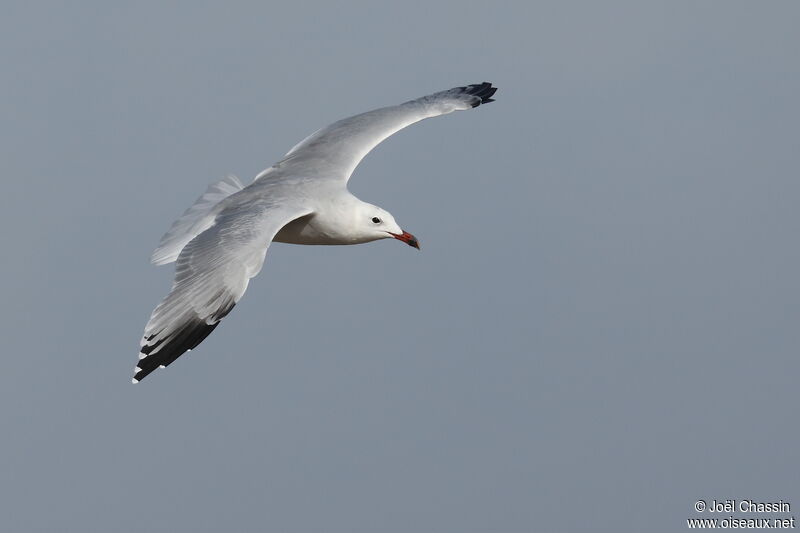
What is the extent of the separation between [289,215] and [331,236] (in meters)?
0.86

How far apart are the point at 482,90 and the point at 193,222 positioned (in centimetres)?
482

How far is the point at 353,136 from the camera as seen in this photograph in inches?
532

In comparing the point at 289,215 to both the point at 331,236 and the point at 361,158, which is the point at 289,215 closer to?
Result: the point at 331,236

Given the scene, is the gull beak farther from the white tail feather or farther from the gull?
the white tail feather

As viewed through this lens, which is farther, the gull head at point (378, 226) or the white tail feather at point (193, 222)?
the gull head at point (378, 226)

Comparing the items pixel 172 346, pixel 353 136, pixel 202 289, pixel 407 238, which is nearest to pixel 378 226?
pixel 407 238

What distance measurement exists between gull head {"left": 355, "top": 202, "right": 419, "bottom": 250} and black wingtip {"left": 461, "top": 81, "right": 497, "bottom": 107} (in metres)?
3.73

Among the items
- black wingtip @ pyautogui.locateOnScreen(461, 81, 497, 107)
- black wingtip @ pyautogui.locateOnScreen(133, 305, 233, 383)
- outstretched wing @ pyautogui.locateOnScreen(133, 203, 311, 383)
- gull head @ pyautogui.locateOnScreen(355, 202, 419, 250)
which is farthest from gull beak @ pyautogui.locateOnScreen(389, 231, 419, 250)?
black wingtip @ pyautogui.locateOnScreen(461, 81, 497, 107)

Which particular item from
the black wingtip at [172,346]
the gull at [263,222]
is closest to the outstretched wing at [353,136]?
the gull at [263,222]

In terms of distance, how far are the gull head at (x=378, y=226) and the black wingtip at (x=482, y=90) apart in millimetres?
3726

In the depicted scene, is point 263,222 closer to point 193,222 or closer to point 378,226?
point 378,226

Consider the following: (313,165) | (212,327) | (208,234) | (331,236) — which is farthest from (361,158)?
(212,327)

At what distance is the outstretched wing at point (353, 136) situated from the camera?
503 inches

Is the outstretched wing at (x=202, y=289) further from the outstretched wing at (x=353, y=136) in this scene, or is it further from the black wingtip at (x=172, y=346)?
the outstretched wing at (x=353, y=136)
